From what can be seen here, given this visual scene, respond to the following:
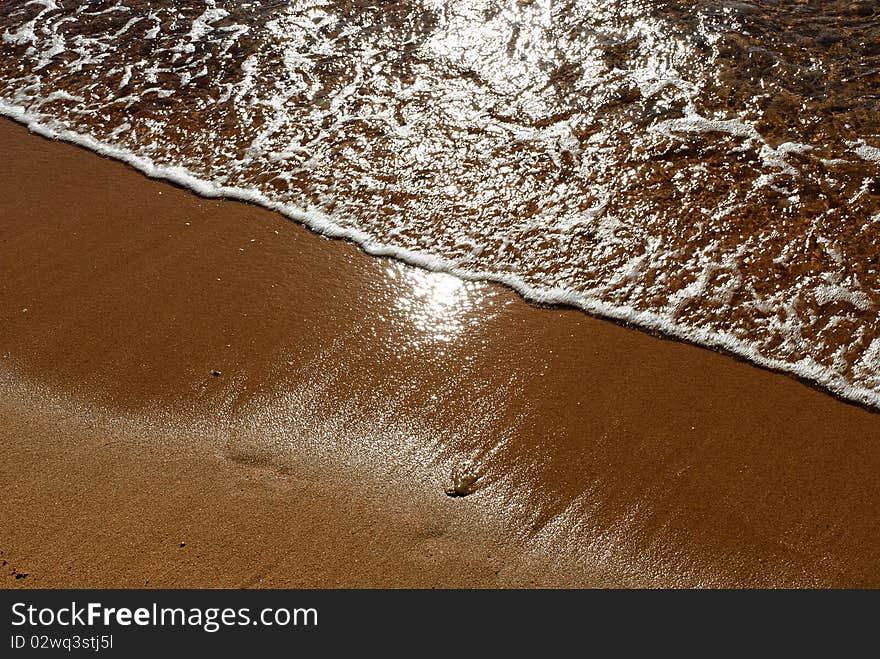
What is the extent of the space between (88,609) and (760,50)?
19.7 ft

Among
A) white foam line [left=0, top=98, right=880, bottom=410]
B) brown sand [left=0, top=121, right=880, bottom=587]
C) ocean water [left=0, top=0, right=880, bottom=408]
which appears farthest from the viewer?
ocean water [left=0, top=0, right=880, bottom=408]

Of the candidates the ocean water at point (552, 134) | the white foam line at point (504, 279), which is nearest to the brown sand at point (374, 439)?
the white foam line at point (504, 279)

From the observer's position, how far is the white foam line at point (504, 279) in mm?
3637

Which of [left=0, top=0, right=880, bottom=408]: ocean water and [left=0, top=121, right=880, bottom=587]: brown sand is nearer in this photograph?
[left=0, top=121, right=880, bottom=587]: brown sand

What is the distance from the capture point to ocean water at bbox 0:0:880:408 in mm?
4094

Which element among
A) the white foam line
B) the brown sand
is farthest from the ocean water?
the brown sand

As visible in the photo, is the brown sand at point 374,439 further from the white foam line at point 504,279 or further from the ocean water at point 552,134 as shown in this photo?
the ocean water at point 552,134

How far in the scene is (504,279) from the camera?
13.7ft

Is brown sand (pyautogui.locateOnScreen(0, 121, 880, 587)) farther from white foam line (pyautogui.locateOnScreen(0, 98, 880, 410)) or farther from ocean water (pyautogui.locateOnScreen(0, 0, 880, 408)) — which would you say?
ocean water (pyautogui.locateOnScreen(0, 0, 880, 408))

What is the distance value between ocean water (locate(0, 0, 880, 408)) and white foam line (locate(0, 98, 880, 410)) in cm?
1

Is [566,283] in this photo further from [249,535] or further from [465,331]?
[249,535]

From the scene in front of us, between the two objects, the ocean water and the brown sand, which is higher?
the ocean water

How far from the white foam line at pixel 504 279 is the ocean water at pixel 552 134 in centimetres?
1

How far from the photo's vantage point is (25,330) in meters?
3.92
